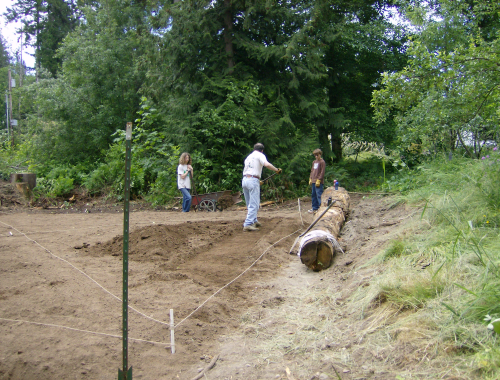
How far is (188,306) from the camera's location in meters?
4.59

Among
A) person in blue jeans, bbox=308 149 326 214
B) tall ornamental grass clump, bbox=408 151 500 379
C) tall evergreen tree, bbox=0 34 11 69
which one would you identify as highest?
tall evergreen tree, bbox=0 34 11 69

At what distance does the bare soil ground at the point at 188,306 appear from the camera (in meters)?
3.35

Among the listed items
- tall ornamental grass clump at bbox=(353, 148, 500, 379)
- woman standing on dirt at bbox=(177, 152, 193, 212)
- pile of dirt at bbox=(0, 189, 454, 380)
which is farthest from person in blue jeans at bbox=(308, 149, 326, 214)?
tall ornamental grass clump at bbox=(353, 148, 500, 379)

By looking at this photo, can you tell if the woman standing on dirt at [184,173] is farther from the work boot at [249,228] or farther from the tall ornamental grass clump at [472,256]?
the tall ornamental grass clump at [472,256]

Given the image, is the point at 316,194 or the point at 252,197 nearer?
the point at 252,197

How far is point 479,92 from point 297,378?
18.5 feet

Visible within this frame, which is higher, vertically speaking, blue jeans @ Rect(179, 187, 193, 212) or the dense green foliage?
the dense green foliage

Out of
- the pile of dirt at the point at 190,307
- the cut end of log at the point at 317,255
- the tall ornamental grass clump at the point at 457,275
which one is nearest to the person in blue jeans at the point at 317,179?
the pile of dirt at the point at 190,307

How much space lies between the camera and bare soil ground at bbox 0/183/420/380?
3.35 metres

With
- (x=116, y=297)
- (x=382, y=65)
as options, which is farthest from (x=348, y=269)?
(x=382, y=65)

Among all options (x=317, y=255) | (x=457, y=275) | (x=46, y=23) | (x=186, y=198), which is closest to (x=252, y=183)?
(x=317, y=255)

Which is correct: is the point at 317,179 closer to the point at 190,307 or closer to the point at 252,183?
the point at 252,183

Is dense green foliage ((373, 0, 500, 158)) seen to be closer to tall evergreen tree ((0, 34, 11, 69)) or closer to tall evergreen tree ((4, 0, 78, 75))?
tall evergreen tree ((4, 0, 78, 75))

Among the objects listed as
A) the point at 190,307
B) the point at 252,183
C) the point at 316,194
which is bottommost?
the point at 190,307
